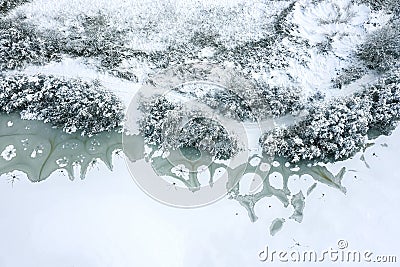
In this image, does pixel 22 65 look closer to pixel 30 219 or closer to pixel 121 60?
pixel 121 60

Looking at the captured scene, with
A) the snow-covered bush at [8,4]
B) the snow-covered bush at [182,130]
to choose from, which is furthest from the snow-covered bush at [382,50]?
the snow-covered bush at [8,4]

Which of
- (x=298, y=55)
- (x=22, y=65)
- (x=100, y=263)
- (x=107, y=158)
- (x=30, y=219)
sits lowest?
(x=100, y=263)

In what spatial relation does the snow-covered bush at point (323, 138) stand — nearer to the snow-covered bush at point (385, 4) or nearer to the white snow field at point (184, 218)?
the white snow field at point (184, 218)

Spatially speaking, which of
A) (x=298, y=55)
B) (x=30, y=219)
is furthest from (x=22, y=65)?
(x=298, y=55)

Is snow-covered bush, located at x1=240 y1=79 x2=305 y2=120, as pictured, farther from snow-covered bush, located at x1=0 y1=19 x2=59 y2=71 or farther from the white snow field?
snow-covered bush, located at x1=0 y1=19 x2=59 y2=71

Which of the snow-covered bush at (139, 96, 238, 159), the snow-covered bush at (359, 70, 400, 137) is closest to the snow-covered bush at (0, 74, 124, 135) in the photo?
the snow-covered bush at (139, 96, 238, 159)

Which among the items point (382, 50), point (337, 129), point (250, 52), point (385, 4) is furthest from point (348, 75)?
point (385, 4)
